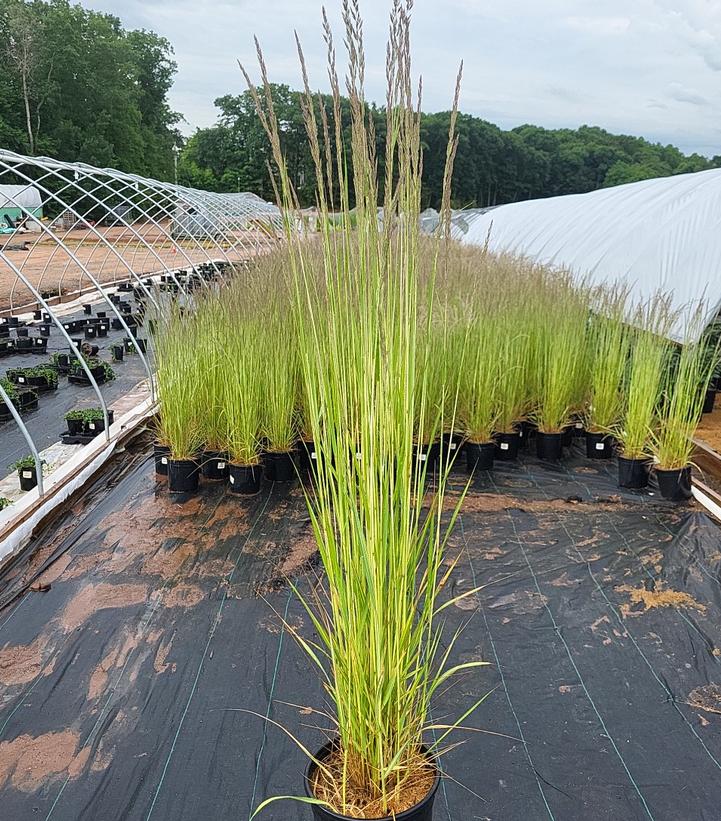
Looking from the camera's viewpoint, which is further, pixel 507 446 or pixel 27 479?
pixel 507 446

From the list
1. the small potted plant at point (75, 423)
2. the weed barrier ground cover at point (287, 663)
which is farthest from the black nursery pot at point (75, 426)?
the weed barrier ground cover at point (287, 663)

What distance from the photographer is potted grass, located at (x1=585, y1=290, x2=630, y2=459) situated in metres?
4.36

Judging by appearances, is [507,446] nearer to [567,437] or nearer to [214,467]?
[567,437]

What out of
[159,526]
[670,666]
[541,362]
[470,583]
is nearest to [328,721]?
[470,583]

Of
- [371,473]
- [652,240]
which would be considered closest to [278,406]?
[371,473]

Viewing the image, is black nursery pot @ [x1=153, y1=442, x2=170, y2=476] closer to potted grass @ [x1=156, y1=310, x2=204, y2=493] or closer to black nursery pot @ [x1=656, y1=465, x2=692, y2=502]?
potted grass @ [x1=156, y1=310, x2=204, y2=493]

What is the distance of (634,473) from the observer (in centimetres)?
396

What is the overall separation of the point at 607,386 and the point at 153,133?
39407 mm

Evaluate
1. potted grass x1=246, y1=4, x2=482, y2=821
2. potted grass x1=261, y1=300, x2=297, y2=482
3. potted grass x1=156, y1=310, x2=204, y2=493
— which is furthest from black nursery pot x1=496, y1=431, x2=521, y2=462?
potted grass x1=246, y1=4, x2=482, y2=821

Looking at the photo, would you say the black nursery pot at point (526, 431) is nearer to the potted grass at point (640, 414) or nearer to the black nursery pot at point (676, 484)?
the potted grass at point (640, 414)

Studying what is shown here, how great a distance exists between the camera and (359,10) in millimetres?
1083

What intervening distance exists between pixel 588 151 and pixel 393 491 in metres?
44.9

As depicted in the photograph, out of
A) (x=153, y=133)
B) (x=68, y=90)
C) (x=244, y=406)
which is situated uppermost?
(x=68, y=90)

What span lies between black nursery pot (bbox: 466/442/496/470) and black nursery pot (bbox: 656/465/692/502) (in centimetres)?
96
